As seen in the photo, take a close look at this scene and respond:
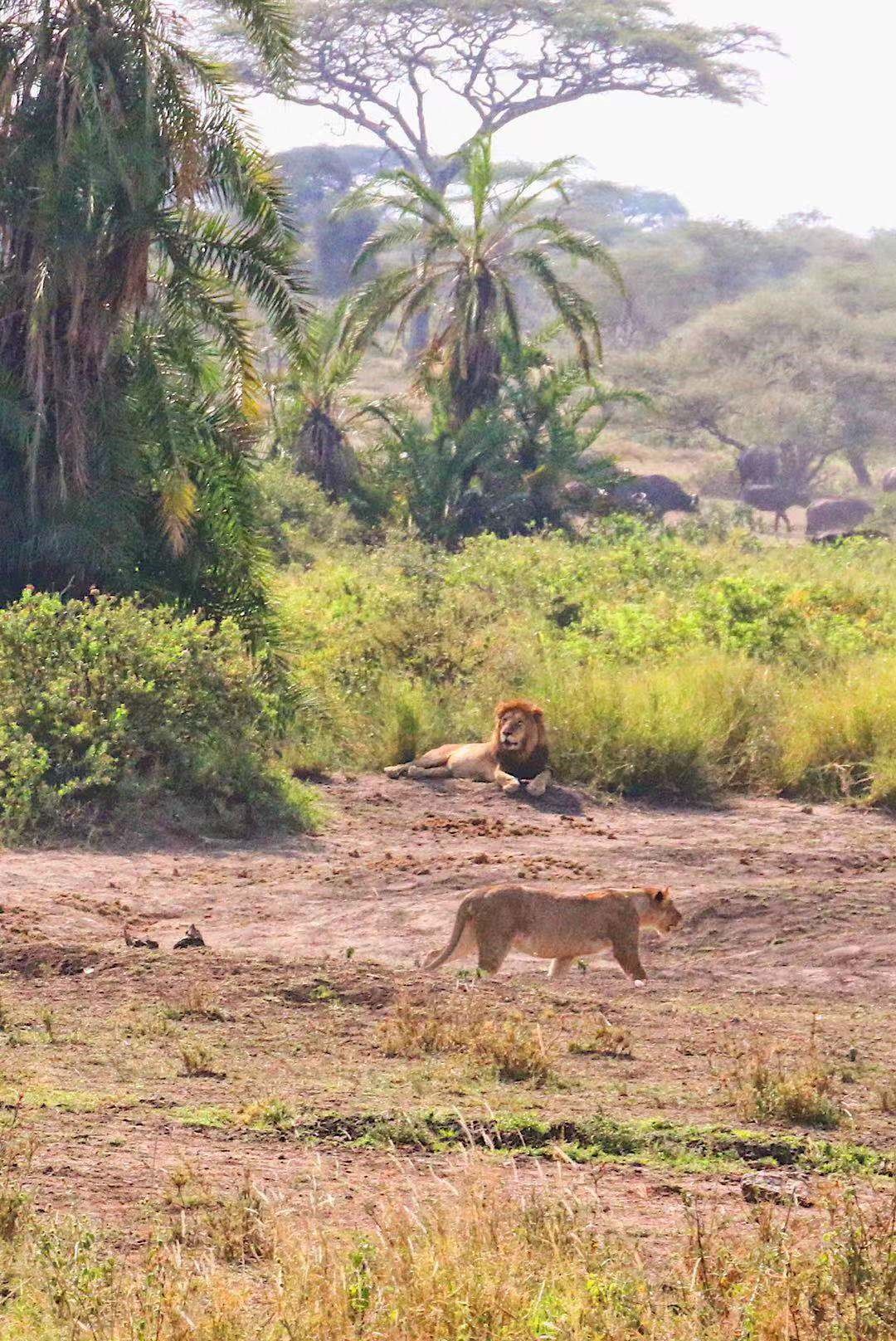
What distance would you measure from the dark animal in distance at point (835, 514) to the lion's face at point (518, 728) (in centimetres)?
2383

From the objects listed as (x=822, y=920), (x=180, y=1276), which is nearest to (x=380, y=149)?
(x=822, y=920)

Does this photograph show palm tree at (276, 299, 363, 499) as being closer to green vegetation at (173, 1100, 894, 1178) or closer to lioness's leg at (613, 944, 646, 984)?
lioness's leg at (613, 944, 646, 984)

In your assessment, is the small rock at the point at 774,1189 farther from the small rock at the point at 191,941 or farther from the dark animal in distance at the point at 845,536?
the dark animal in distance at the point at 845,536

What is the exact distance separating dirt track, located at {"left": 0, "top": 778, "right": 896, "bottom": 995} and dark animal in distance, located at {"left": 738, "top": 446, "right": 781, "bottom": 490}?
90.9ft

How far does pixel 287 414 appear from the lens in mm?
26078

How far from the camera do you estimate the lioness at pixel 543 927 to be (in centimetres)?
742

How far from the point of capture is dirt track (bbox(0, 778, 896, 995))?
8.13m

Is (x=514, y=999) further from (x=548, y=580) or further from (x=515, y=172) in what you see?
(x=515, y=172)

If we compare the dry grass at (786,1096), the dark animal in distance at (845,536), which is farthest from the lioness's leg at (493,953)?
the dark animal in distance at (845,536)

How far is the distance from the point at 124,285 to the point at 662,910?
637 cm

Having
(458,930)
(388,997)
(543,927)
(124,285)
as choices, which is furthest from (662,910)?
(124,285)

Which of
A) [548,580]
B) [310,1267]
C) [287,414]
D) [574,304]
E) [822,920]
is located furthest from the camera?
[287,414]

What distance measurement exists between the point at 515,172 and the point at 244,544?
4203 cm

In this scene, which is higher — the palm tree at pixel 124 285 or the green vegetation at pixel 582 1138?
the palm tree at pixel 124 285
